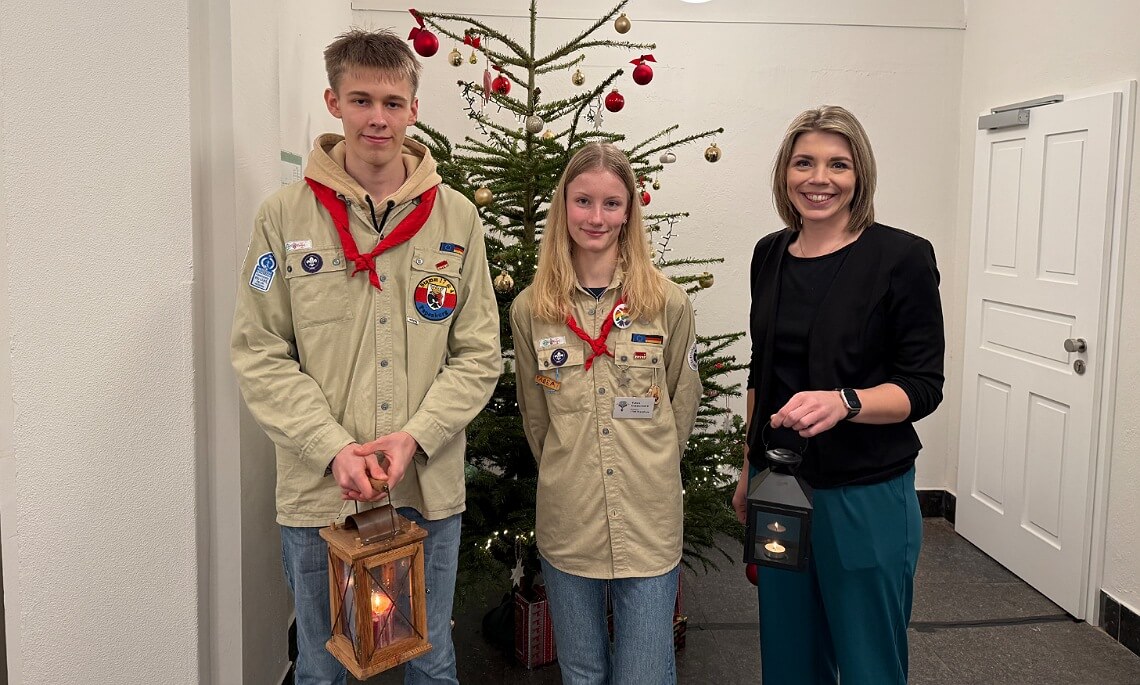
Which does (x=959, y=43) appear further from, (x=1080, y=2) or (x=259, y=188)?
(x=259, y=188)

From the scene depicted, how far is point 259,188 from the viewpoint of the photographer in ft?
7.98

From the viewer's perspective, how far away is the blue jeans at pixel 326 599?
188 cm

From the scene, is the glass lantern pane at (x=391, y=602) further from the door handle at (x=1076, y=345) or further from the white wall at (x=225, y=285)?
the door handle at (x=1076, y=345)

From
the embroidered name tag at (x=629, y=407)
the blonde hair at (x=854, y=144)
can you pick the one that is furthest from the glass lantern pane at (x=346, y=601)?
the blonde hair at (x=854, y=144)

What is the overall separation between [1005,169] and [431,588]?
3545 mm

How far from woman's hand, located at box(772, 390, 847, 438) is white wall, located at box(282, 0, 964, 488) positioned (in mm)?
2813

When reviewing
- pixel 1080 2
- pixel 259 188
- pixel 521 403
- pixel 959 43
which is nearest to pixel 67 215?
pixel 259 188

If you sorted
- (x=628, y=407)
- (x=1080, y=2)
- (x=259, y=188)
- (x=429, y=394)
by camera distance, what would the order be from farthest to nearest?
(x=1080, y=2), (x=259, y=188), (x=628, y=407), (x=429, y=394)

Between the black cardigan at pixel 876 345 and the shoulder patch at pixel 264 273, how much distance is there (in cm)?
122

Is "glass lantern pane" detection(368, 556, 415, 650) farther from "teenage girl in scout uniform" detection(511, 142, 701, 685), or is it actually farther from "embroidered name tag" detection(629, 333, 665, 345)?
"embroidered name tag" detection(629, 333, 665, 345)

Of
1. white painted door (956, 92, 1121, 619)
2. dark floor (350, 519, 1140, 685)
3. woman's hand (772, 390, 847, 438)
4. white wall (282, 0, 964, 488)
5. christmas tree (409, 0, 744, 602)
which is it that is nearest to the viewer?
woman's hand (772, 390, 847, 438)

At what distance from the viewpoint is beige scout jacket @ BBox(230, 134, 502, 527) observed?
1.79 meters

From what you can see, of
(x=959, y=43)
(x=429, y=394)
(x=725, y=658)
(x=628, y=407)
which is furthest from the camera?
(x=959, y=43)

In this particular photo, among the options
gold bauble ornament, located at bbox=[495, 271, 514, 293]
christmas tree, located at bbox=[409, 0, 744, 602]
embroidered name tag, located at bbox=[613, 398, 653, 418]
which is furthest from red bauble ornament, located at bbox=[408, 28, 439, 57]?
embroidered name tag, located at bbox=[613, 398, 653, 418]
